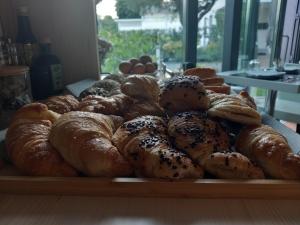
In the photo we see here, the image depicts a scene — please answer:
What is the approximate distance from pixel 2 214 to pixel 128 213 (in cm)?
19

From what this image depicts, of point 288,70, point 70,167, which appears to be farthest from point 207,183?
point 288,70

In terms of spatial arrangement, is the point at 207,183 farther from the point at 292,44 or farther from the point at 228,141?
the point at 292,44

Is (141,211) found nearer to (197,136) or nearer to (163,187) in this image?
(163,187)

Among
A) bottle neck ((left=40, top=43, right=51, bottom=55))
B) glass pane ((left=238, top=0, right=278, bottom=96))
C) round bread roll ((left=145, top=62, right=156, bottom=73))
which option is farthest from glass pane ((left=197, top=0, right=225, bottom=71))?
bottle neck ((left=40, top=43, right=51, bottom=55))

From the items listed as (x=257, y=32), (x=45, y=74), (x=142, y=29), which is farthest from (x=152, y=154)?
(x=257, y=32)

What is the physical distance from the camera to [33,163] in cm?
47

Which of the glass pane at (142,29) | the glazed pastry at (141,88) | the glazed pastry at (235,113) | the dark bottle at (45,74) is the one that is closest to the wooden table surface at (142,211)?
the glazed pastry at (235,113)

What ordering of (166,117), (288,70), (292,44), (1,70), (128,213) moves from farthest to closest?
(292,44)
(288,70)
(1,70)
(166,117)
(128,213)

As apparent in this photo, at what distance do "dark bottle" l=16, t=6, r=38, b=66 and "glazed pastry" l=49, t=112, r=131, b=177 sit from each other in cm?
61

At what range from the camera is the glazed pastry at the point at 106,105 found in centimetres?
65

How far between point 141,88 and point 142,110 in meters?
0.07

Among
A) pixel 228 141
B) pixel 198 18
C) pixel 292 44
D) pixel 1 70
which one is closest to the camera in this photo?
pixel 228 141

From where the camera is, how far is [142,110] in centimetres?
66

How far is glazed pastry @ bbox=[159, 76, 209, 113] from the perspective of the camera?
61cm
